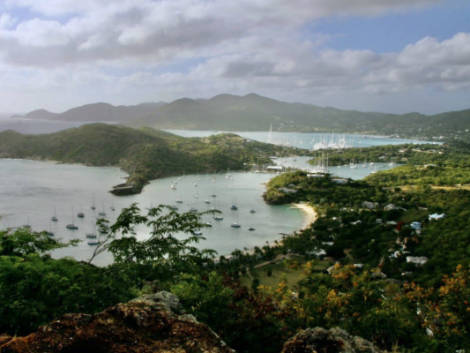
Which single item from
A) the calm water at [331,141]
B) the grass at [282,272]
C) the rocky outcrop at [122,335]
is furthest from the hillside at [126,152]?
the rocky outcrop at [122,335]

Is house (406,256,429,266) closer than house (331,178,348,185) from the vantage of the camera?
Yes

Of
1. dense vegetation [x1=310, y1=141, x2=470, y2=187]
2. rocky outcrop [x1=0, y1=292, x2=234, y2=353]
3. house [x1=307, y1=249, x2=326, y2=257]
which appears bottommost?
house [x1=307, y1=249, x2=326, y2=257]

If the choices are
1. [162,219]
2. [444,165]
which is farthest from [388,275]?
[444,165]

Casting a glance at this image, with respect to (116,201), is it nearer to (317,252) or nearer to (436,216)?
(317,252)

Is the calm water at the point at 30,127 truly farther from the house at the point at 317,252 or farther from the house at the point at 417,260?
the house at the point at 417,260

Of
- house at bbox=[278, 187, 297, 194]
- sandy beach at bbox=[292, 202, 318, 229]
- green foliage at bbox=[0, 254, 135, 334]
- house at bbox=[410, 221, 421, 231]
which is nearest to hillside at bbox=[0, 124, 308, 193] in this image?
house at bbox=[278, 187, 297, 194]

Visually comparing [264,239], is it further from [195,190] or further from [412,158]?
[412,158]

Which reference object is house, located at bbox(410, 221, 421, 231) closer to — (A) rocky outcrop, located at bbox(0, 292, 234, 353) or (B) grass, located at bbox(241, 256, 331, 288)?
(B) grass, located at bbox(241, 256, 331, 288)
